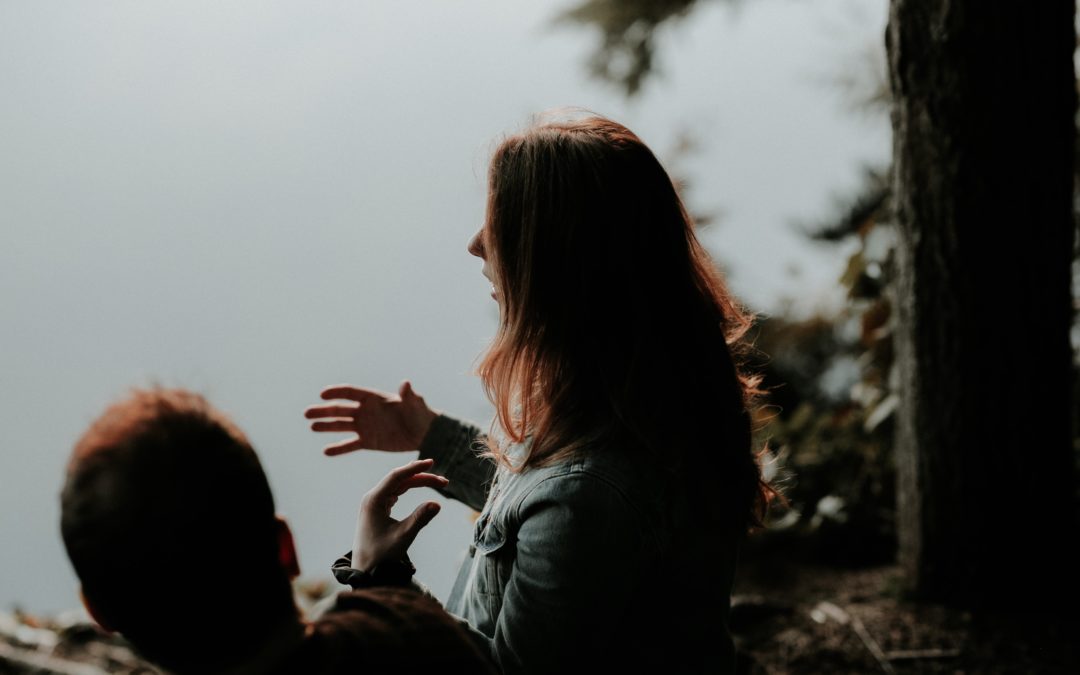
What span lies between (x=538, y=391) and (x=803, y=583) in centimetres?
187

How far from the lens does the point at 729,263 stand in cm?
370

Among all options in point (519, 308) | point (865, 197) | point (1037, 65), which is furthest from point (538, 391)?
point (865, 197)

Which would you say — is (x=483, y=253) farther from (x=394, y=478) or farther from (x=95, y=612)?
(x=95, y=612)

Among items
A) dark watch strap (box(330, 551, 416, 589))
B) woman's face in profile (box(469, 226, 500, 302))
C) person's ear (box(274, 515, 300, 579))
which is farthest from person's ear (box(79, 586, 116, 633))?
woman's face in profile (box(469, 226, 500, 302))

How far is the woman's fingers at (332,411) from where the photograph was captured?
1448 mm

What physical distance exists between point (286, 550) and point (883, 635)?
1.79m

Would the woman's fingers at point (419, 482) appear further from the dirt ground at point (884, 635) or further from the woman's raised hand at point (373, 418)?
the dirt ground at point (884, 635)

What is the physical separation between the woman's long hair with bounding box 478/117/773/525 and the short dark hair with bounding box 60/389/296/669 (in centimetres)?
39

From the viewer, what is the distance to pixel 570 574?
968 mm

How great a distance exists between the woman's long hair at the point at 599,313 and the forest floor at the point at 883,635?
1.25m

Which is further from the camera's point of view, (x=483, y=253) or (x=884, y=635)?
(x=884, y=635)

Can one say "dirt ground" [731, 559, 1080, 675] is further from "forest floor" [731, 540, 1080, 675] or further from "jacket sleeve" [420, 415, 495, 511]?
"jacket sleeve" [420, 415, 495, 511]

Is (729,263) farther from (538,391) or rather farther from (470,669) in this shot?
(470,669)

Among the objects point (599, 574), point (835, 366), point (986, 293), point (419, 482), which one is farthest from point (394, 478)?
point (835, 366)
